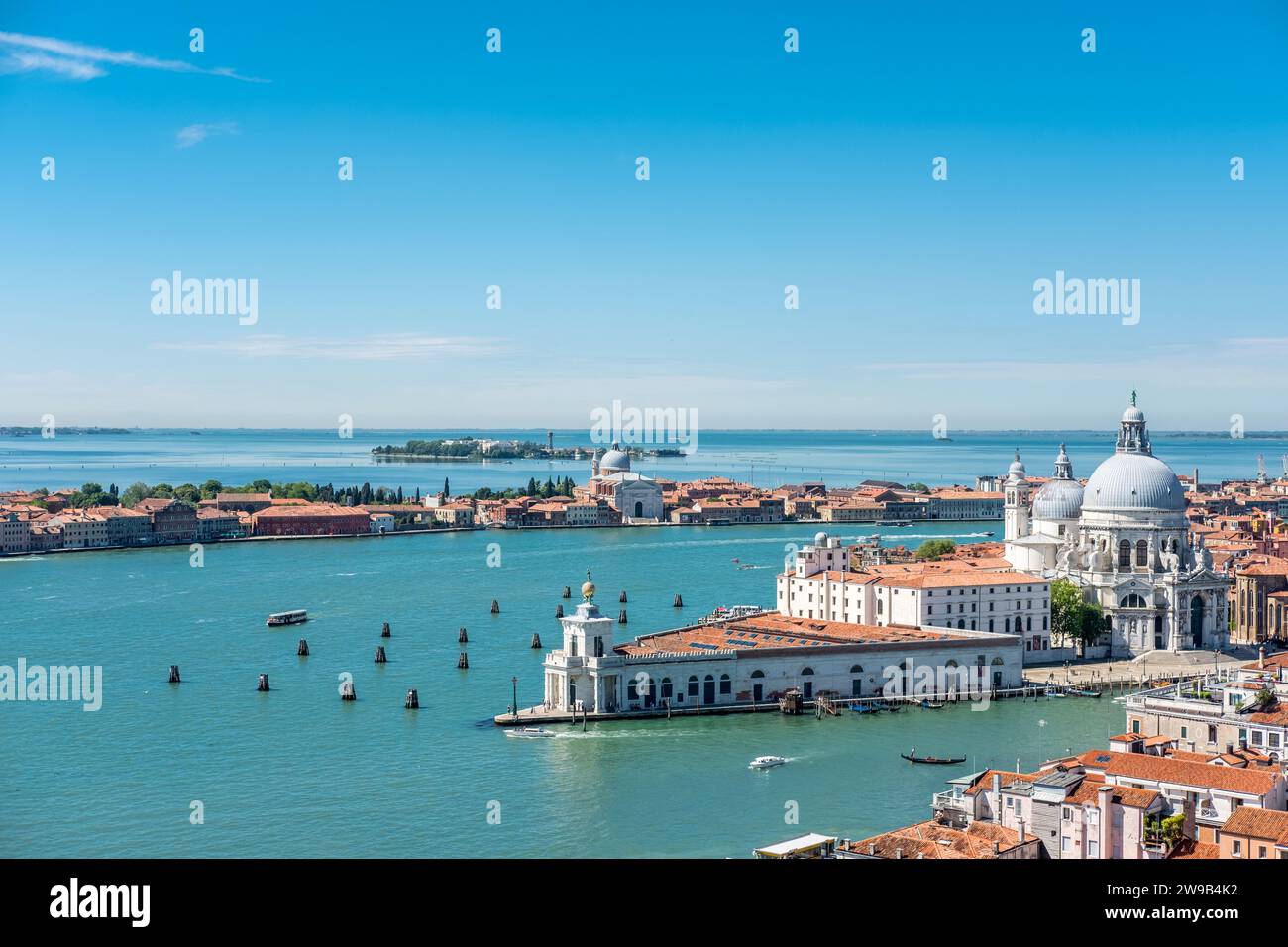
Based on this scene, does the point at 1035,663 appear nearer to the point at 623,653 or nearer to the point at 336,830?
the point at 623,653

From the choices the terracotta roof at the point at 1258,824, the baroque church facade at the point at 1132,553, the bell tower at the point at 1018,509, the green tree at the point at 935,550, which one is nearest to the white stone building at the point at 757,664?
the baroque church facade at the point at 1132,553

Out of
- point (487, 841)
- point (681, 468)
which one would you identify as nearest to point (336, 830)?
point (487, 841)

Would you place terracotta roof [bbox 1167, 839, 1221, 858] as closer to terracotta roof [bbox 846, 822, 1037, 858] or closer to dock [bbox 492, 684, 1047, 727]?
terracotta roof [bbox 846, 822, 1037, 858]

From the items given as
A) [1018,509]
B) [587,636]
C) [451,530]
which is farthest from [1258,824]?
[451,530]

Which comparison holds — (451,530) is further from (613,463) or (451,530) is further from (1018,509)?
(1018,509)

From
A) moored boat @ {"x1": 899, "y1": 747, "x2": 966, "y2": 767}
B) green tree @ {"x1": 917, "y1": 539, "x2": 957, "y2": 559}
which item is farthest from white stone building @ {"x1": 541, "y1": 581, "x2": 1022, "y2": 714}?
green tree @ {"x1": 917, "y1": 539, "x2": 957, "y2": 559}

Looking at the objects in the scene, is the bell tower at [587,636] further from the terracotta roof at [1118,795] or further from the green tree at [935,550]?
the green tree at [935,550]
